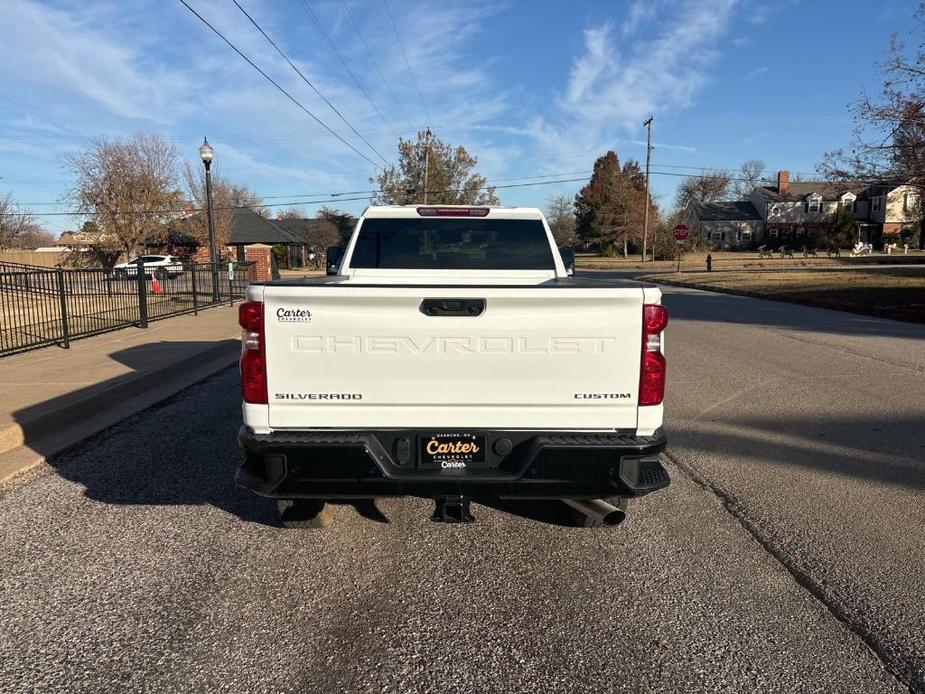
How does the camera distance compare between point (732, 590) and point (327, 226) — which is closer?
point (732, 590)

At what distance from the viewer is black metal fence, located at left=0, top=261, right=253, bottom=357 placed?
1119cm

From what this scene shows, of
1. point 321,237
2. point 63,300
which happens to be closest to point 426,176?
point 321,237

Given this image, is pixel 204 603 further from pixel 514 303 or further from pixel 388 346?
pixel 514 303

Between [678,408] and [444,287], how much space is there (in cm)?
505

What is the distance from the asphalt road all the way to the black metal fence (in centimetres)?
617

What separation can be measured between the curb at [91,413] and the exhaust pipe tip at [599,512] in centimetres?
448

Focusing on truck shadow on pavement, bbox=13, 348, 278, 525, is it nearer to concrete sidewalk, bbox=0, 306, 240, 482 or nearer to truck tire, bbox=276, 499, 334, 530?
concrete sidewalk, bbox=0, 306, 240, 482

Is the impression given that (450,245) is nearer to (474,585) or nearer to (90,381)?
(474,585)

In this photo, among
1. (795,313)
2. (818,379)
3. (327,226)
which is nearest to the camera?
(818,379)

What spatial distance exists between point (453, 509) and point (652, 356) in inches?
52.5

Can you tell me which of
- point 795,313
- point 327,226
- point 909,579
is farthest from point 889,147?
point 327,226

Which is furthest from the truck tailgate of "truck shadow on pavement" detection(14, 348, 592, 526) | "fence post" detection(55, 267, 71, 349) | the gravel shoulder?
"fence post" detection(55, 267, 71, 349)

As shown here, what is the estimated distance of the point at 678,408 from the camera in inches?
304

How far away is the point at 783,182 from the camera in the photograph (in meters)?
86.6
